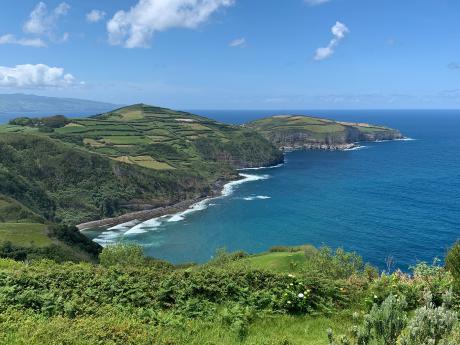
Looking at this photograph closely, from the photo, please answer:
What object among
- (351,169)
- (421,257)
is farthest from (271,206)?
(351,169)

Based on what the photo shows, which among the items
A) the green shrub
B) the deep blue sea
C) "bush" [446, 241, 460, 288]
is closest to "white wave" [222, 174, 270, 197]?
the deep blue sea

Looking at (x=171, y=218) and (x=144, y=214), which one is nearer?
(x=171, y=218)

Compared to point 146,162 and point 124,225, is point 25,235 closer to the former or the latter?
point 124,225

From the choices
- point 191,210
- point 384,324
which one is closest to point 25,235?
point 191,210

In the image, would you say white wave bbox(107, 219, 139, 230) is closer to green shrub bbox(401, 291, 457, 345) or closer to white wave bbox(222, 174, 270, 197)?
white wave bbox(222, 174, 270, 197)

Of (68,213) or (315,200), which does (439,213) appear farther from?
(68,213)

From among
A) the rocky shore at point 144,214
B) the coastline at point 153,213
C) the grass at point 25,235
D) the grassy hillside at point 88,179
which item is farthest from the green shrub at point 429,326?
the grassy hillside at point 88,179
